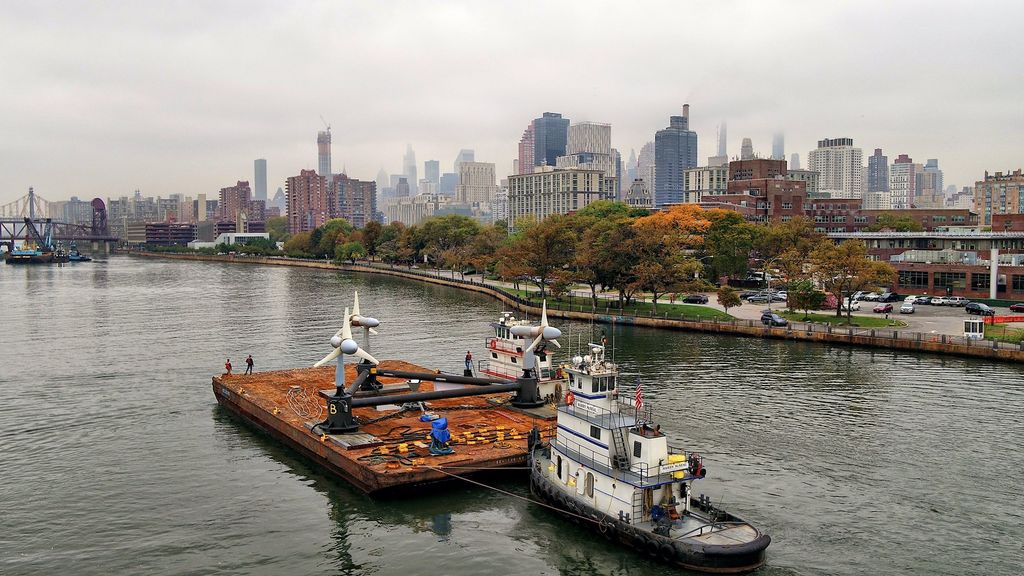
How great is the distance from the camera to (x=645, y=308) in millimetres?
96062

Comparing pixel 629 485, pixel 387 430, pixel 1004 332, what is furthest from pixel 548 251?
pixel 629 485

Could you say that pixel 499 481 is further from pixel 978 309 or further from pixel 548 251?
pixel 548 251

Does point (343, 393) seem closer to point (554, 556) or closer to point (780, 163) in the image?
point (554, 556)

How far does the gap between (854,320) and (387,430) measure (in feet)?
190

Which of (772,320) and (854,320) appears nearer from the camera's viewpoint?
(772,320)

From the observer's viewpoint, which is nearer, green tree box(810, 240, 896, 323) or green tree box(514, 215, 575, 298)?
A: green tree box(810, 240, 896, 323)

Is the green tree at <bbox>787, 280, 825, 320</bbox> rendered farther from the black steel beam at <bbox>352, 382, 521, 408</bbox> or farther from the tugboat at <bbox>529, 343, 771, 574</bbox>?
the tugboat at <bbox>529, 343, 771, 574</bbox>

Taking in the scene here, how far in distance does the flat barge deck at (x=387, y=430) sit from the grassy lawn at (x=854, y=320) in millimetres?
45791

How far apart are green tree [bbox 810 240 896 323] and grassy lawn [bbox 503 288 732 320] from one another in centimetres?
1058

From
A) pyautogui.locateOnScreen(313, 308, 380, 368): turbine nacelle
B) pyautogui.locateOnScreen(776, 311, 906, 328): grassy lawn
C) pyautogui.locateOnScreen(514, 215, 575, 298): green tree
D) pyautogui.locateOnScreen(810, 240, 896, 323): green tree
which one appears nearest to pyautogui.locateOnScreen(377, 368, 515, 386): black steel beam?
pyautogui.locateOnScreen(313, 308, 380, 368): turbine nacelle

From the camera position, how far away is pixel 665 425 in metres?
46.7

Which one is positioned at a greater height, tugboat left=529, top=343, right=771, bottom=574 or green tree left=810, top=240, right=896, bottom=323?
green tree left=810, top=240, right=896, bottom=323

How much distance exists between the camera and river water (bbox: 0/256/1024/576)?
101 ft

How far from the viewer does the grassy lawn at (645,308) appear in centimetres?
8988
